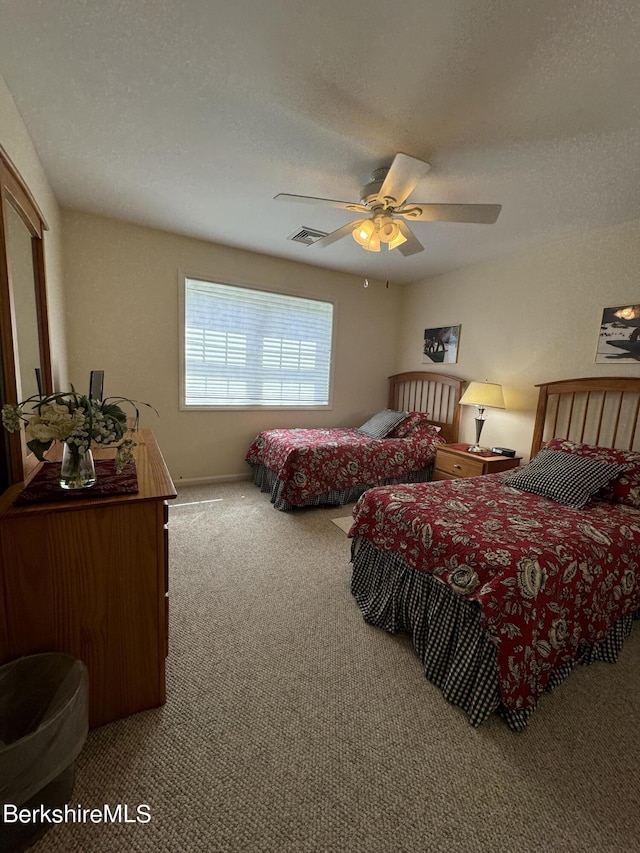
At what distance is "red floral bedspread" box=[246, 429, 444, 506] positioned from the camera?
325cm

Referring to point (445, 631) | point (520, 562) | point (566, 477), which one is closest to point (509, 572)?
point (520, 562)

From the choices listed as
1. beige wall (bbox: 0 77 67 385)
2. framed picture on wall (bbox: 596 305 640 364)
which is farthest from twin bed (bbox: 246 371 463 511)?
beige wall (bbox: 0 77 67 385)

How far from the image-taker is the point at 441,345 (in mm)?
4141

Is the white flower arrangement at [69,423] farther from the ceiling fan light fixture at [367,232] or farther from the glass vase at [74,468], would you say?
the ceiling fan light fixture at [367,232]

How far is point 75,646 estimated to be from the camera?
48.8 inches

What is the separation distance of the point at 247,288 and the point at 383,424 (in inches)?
85.6

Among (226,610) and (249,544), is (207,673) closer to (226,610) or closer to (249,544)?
(226,610)

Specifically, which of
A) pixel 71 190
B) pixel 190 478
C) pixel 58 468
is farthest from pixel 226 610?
pixel 71 190

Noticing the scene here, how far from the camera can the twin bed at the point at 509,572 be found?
4.46 feet

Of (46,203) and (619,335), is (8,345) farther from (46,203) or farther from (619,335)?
(619,335)

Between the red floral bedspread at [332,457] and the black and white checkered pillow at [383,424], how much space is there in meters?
0.12

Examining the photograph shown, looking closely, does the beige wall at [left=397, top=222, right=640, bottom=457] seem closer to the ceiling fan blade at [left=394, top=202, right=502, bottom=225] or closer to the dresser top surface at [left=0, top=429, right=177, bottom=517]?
the ceiling fan blade at [left=394, top=202, right=502, bottom=225]

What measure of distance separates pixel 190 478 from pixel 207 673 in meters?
2.56

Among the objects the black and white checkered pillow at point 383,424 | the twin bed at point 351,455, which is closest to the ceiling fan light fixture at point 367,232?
the twin bed at point 351,455
